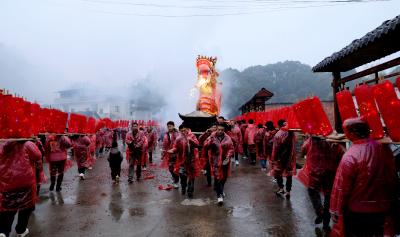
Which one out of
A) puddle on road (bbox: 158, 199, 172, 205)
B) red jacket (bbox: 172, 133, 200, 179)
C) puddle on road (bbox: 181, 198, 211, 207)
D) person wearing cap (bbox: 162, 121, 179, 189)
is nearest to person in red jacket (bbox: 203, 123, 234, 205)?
puddle on road (bbox: 181, 198, 211, 207)

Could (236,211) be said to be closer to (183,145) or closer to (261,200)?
(261,200)

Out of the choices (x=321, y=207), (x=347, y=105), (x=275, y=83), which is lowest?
(x=321, y=207)

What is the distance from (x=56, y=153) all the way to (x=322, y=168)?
7549 mm

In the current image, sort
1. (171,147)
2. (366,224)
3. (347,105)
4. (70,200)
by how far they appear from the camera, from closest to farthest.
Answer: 1. (366,224)
2. (347,105)
3. (70,200)
4. (171,147)

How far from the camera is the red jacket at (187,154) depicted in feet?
27.9

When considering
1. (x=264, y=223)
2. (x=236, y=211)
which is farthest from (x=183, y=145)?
(x=264, y=223)

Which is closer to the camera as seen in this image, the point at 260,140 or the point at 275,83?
the point at 260,140

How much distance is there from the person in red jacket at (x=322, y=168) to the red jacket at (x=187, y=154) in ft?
12.0

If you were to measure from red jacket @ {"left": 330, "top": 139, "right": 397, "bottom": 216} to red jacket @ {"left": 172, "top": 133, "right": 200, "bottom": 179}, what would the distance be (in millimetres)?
5439

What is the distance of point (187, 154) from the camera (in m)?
8.60

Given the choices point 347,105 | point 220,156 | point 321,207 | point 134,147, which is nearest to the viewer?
point 347,105

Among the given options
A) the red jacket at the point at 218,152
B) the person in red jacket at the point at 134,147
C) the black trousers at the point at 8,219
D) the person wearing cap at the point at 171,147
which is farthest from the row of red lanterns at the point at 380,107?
the person in red jacket at the point at 134,147

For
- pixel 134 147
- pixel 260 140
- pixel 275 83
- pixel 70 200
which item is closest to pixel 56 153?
pixel 70 200

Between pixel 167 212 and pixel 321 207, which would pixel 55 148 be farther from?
pixel 321 207
